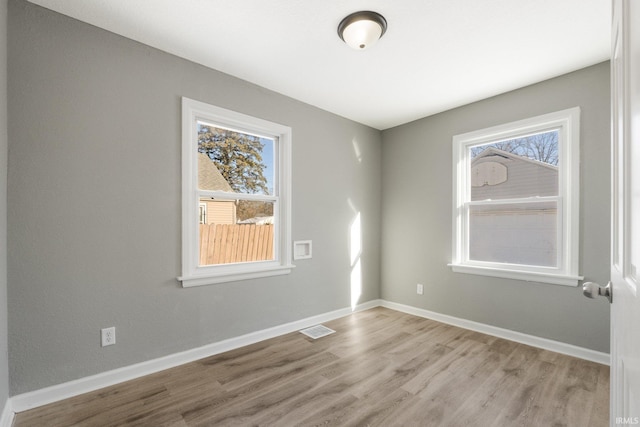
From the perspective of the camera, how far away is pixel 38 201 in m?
1.88

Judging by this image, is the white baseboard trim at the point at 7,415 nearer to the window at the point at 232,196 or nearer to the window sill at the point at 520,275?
the window at the point at 232,196

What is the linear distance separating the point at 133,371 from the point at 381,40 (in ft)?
10.3

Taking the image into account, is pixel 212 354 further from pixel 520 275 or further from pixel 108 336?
pixel 520 275

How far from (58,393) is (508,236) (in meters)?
4.02

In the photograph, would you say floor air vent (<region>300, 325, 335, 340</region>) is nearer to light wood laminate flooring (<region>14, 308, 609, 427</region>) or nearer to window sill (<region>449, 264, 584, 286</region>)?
light wood laminate flooring (<region>14, 308, 609, 427</region>)

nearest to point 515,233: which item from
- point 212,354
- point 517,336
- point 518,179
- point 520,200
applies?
point 520,200

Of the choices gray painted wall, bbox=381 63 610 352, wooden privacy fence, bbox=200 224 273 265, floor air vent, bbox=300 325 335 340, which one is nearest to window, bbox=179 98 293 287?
wooden privacy fence, bbox=200 224 273 265

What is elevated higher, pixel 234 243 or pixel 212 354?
pixel 234 243

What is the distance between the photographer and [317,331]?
3.19 metres

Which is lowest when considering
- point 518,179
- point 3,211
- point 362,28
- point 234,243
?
point 234,243

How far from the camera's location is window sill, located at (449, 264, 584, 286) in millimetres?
2627

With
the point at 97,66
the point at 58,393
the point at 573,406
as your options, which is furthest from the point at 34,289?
the point at 573,406

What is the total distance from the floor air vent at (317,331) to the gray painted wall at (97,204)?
0.56 metres

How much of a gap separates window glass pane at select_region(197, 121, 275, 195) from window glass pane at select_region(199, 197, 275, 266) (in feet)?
0.53
